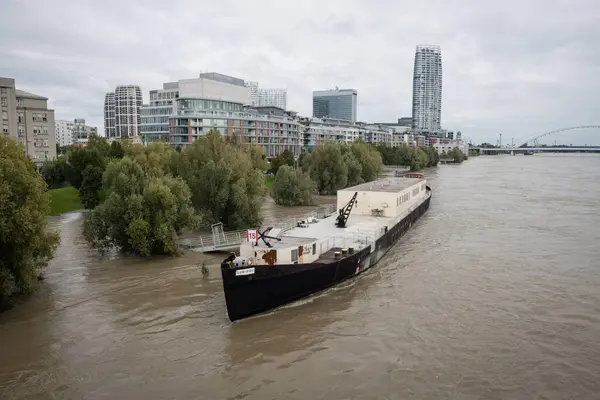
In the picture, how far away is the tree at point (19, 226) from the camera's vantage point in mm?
19531

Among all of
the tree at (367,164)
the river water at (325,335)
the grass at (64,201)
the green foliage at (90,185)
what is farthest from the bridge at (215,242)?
the tree at (367,164)

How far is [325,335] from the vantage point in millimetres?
18484

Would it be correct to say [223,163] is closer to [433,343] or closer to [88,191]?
[88,191]

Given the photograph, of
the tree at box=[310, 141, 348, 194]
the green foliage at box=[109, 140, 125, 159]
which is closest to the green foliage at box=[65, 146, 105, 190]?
the green foliage at box=[109, 140, 125, 159]

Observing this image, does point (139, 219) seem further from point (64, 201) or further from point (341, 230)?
point (64, 201)

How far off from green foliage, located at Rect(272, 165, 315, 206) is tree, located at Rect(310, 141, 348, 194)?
36.2 feet

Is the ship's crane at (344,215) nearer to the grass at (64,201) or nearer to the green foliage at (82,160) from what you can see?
the green foliage at (82,160)

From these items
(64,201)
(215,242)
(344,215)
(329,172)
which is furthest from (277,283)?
(329,172)

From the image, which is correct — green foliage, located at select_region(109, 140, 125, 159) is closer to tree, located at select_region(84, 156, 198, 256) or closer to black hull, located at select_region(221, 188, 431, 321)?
tree, located at select_region(84, 156, 198, 256)

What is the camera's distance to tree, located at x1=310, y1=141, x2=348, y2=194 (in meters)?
66.2

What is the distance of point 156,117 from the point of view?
Answer: 111m

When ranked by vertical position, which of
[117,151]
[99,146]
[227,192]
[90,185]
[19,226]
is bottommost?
Answer: [19,226]

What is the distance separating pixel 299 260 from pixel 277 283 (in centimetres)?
171

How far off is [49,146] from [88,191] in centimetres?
3718
